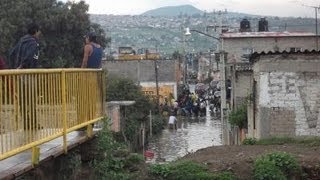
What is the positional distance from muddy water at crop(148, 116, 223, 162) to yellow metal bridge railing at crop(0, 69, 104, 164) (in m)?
24.5

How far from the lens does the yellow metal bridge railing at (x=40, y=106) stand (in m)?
6.64

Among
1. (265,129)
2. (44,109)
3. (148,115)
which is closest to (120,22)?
(148,115)

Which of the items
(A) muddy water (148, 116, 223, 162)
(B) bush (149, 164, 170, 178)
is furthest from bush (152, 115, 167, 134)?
(B) bush (149, 164, 170, 178)

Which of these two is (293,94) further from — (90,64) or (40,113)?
(40,113)

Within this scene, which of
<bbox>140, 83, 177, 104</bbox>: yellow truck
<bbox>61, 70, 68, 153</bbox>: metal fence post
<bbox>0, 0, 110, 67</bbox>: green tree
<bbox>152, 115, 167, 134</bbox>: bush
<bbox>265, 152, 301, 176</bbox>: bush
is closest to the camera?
<bbox>61, 70, 68, 153</bbox>: metal fence post

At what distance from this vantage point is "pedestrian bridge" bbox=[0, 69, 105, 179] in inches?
262

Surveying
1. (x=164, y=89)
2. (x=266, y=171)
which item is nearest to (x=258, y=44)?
(x=164, y=89)

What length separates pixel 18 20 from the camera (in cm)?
4003

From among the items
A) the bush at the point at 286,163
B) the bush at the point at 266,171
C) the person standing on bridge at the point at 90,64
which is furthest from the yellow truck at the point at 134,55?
the person standing on bridge at the point at 90,64

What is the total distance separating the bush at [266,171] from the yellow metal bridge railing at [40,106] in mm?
3266

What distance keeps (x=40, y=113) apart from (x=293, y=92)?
12865mm

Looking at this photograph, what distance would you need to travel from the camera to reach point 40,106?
303 inches

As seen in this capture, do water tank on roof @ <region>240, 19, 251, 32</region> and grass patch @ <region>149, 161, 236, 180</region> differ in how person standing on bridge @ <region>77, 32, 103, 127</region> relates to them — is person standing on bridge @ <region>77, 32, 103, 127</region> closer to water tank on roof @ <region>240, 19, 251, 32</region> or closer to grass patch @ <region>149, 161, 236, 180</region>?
Result: grass patch @ <region>149, 161, 236, 180</region>

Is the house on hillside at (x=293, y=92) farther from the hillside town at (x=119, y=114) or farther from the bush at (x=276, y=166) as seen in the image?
the bush at (x=276, y=166)
